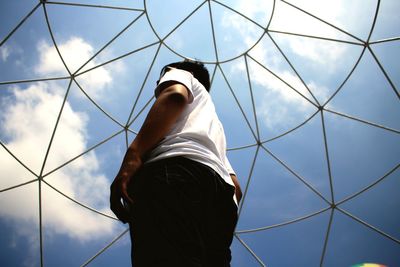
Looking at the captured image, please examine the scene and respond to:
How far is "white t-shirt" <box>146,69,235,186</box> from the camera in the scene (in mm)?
3250

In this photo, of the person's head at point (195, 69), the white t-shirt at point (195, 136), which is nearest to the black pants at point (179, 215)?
the white t-shirt at point (195, 136)

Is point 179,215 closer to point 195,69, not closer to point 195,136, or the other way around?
point 195,136

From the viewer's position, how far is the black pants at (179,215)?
105 inches

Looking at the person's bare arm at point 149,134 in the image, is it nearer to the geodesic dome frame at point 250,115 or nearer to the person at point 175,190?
the person at point 175,190

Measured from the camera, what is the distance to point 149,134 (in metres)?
3.21

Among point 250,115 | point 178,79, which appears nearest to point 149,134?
point 178,79

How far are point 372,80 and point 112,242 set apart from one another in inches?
484

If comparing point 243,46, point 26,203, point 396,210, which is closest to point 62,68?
point 26,203

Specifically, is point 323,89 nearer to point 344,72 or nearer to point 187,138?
point 344,72

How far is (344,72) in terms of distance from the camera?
1434 cm

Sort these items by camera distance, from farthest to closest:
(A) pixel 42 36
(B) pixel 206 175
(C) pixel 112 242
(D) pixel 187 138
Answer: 1. (C) pixel 112 242
2. (A) pixel 42 36
3. (D) pixel 187 138
4. (B) pixel 206 175

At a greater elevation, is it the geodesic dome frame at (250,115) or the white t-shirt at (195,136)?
the geodesic dome frame at (250,115)

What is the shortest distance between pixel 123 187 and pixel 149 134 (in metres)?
0.53

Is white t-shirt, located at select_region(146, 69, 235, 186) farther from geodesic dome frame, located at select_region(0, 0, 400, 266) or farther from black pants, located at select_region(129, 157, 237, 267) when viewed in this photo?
geodesic dome frame, located at select_region(0, 0, 400, 266)
